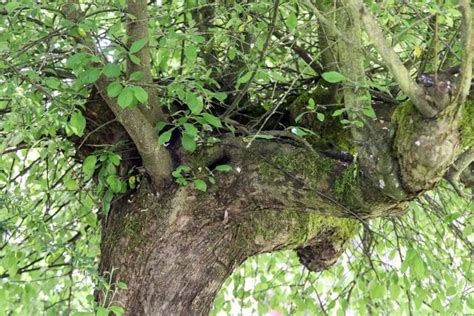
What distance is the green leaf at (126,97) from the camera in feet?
8.94

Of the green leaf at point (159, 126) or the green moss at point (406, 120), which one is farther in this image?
the green leaf at point (159, 126)

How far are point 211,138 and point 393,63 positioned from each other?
115cm

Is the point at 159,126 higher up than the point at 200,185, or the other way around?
the point at 159,126

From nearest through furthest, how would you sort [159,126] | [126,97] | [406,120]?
[406,120]
[126,97]
[159,126]

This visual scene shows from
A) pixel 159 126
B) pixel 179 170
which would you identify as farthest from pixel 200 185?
pixel 159 126

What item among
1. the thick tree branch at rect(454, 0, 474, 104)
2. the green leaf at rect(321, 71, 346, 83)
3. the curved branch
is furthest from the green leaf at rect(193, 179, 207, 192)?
the thick tree branch at rect(454, 0, 474, 104)

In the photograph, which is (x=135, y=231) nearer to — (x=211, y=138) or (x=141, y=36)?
(x=211, y=138)

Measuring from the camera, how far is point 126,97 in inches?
108

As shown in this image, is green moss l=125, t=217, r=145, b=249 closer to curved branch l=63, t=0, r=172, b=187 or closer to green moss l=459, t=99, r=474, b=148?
curved branch l=63, t=0, r=172, b=187

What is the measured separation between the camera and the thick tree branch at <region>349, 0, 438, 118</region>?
7.45 feet

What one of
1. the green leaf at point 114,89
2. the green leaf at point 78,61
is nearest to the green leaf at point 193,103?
the green leaf at point 114,89

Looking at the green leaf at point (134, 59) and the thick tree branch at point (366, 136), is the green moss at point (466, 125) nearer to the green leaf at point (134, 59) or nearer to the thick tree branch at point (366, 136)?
the thick tree branch at point (366, 136)

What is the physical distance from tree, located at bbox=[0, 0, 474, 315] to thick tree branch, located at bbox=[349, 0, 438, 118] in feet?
0.06

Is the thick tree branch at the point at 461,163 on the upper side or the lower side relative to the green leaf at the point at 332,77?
lower
